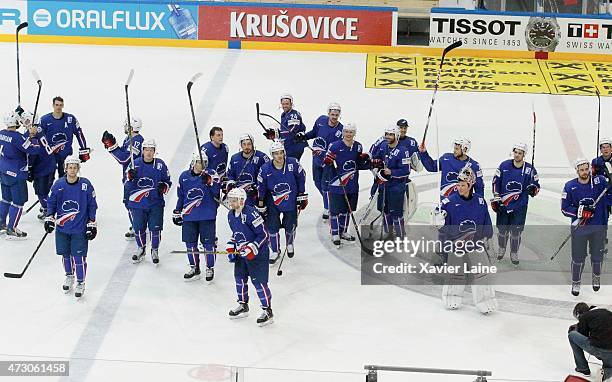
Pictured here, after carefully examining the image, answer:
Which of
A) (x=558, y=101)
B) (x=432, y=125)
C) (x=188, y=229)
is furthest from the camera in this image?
(x=558, y=101)

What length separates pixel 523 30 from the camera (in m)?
19.0

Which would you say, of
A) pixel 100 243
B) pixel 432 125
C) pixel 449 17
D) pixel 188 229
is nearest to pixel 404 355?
pixel 188 229

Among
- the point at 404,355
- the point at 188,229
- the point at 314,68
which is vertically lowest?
the point at 404,355

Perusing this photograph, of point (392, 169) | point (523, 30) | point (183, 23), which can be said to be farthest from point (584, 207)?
point (183, 23)

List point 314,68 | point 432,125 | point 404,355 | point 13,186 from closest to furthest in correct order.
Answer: point 404,355, point 13,186, point 432,125, point 314,68

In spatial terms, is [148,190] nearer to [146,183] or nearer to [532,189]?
[146,183]

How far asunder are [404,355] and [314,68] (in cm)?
930

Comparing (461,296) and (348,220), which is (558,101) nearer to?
(348,220)

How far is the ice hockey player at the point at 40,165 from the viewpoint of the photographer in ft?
39.2

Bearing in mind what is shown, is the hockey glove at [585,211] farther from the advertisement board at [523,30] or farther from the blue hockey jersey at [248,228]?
the advertisement board at [523,30]

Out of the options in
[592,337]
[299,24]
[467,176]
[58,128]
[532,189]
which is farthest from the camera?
[299,24]

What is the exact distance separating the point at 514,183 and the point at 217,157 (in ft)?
9.00

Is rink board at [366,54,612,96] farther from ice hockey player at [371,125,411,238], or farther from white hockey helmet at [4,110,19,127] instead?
white hockey helmet at [4,110,19,127]

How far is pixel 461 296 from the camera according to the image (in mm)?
10578
